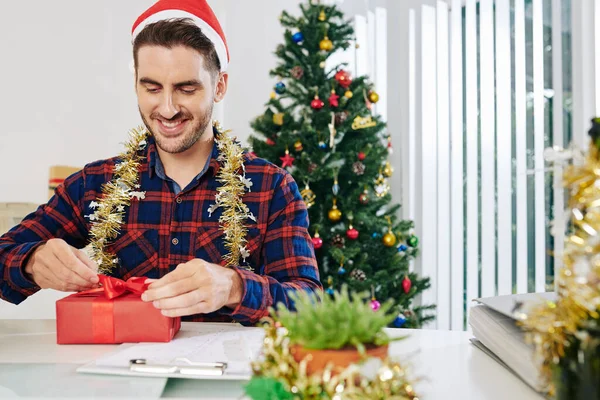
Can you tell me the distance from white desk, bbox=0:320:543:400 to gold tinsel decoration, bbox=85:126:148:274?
48 cm

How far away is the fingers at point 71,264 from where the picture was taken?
1196 mm

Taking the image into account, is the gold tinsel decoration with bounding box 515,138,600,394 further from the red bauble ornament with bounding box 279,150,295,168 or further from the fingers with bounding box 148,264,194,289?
the red bauble ornament with bounding box 279,150,295,168

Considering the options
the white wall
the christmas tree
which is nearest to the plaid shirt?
the christmas tree

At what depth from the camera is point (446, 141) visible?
3.42 metres

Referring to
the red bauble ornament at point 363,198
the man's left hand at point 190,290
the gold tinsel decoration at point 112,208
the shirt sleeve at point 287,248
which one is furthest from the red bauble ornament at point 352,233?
the man's left hand at point 190,290

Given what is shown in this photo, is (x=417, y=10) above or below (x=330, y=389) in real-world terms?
above

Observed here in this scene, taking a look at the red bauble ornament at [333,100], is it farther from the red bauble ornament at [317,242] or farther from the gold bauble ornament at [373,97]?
the red bauble ornament at [317,242]

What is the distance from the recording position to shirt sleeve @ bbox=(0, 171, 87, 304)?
1363mm

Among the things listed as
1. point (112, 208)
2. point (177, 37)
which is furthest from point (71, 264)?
point (177, 37)

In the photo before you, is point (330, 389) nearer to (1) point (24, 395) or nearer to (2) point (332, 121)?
(1) point (24, 395)

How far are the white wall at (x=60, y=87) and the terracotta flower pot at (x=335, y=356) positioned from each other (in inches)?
141

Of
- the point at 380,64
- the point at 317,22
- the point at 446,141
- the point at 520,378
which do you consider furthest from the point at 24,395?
the point at 380,64

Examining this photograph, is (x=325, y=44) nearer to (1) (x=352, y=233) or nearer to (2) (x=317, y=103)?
(2) (x=317, y=103)

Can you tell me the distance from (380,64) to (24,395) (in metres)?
3.57
